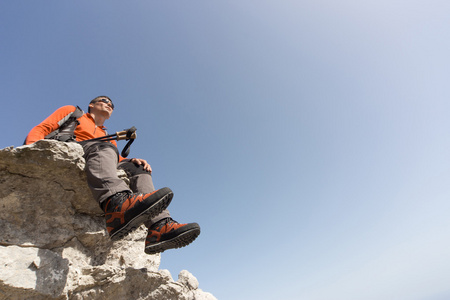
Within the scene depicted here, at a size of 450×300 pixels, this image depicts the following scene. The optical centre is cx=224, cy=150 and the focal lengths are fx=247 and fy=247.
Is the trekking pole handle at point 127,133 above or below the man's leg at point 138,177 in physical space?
above

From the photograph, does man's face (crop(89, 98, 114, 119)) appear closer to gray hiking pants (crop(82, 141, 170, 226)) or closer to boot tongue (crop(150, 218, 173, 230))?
gray hiking pants (crop(82, 141, 170, 226))

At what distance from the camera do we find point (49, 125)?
3500 millimetres

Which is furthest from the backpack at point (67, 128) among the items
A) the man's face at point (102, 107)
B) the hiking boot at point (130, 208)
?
the hiking boot at point (130, 208)

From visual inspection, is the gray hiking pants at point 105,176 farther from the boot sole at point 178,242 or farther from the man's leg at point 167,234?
the boot sole at point 178,242

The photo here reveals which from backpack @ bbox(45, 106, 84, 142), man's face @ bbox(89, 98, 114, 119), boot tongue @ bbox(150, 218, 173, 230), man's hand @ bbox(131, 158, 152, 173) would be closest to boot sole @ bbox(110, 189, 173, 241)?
boot tongue @ bbox(150, 218, 173, 230)

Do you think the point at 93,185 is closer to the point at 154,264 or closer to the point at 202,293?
the point at 154,264

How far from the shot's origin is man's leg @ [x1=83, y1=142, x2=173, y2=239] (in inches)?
99.6

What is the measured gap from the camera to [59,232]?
3123mm

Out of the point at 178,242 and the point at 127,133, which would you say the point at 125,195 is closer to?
the point at 178,242

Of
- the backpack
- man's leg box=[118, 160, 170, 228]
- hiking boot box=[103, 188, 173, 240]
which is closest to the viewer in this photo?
hiking boot box=[103, 188, 173, 240]

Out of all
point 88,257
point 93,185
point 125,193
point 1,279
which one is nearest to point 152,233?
point 125,193

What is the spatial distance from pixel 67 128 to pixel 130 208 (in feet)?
6.48

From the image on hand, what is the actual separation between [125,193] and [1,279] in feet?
4.40

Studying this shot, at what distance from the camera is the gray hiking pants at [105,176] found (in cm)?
277
